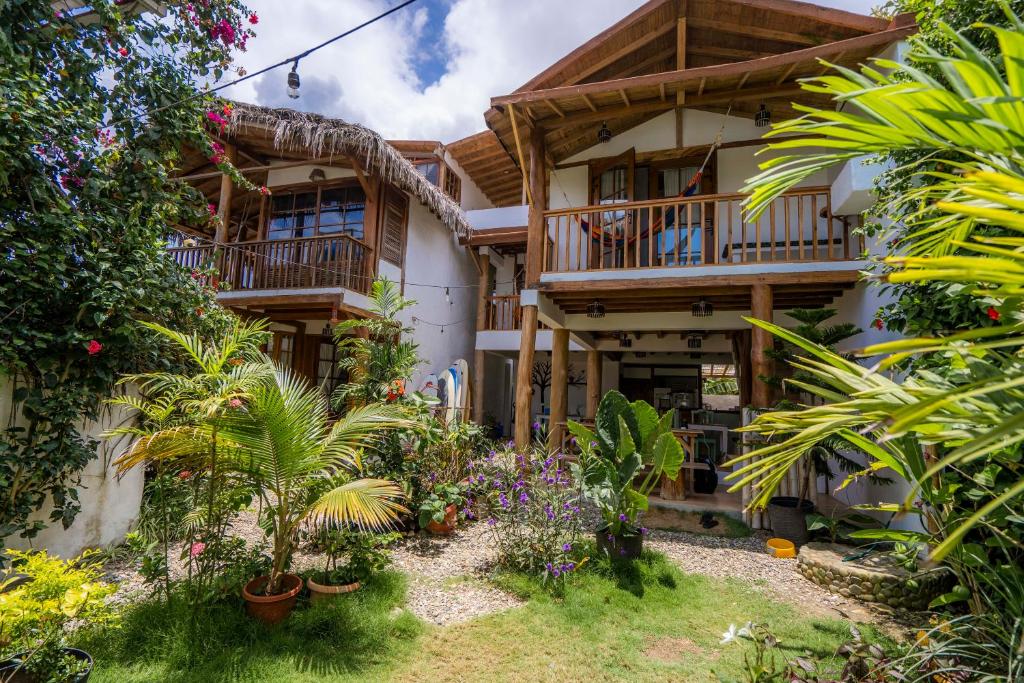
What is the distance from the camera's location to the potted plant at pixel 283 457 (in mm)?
2766

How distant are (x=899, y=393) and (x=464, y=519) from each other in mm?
4860

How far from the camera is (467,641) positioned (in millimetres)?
3029

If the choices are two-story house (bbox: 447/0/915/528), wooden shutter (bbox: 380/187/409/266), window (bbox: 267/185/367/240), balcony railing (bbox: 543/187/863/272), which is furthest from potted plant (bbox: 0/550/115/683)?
window (bbox: 267/185/367/240)

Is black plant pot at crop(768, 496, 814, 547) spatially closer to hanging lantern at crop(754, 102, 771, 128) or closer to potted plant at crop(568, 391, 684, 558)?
potted plant at crop(568, 391, 684, 558)

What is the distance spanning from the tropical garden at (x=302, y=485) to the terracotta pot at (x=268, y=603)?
0.02 meters

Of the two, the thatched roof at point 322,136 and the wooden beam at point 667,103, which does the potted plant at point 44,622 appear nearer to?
the wooden beam at point 667,103

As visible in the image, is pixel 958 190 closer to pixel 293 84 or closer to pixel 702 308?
pixel 293 84

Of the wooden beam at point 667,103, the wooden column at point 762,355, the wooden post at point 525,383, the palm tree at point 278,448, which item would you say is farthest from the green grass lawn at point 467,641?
the wooden beam at point 667,103

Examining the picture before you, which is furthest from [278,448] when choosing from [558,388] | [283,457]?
[558,388]

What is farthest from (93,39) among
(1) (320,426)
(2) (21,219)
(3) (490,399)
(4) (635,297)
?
(3) (490,399)

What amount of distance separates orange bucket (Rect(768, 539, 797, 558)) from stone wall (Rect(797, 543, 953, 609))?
42 centimetres

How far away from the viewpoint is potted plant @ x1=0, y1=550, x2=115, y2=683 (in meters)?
2.07

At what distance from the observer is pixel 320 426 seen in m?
3.15

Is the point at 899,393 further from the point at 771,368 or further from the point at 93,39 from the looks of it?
the point at 93,39
